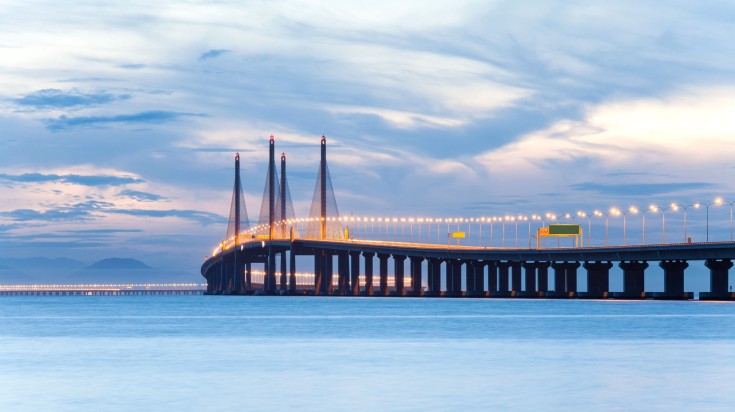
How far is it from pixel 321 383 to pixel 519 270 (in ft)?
519

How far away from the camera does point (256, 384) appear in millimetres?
41062

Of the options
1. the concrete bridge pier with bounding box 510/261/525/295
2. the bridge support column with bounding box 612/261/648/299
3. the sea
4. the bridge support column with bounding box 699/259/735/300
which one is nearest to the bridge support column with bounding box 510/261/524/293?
Answer: the concrete bridge pier with bounding box 510/261/525/295

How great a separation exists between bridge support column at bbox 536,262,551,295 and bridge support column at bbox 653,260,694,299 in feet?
92.4

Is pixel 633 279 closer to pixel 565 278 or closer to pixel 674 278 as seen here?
pixel 674 278

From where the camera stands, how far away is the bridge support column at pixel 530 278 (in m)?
196

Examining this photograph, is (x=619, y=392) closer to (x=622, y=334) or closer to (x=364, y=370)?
(x=364, y=370)

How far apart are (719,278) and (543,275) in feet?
138

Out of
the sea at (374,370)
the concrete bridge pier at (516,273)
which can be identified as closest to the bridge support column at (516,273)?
the concrete bridge pier at (516,273)

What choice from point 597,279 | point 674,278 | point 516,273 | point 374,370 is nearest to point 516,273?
point 516,273

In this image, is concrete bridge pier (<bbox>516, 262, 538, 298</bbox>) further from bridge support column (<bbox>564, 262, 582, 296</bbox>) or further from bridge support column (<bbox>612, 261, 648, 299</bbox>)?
bridge support column (<bbox>612, 261, 648, 299</bbox>)

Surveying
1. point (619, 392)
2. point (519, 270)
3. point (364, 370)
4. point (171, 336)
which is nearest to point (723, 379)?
point (619, 392)

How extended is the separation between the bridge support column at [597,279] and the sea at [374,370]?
324ft

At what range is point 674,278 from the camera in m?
166

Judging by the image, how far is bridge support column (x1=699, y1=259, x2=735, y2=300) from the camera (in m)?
155
